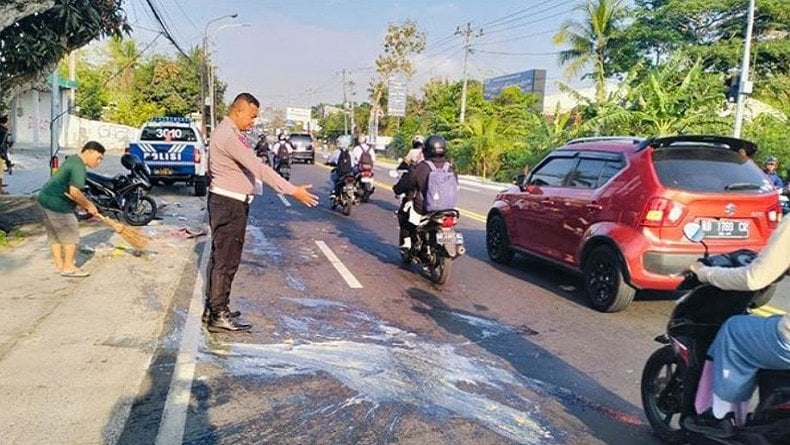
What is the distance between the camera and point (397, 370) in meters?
5.14

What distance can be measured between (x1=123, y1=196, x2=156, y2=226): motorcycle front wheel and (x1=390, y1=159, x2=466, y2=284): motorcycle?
19.6ft

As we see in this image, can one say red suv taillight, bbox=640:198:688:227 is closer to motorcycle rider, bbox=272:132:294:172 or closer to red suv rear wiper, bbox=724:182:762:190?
red suv rear wiper, bbox=724:182:762:190

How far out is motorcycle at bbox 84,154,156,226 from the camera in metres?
12.4

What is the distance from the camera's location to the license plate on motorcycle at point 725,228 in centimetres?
654

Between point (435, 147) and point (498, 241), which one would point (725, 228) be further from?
point (498, 241)

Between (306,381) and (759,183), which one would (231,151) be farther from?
(759,183)

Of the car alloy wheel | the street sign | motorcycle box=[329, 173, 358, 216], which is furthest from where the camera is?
the street sign

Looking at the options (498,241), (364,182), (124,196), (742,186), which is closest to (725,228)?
(742,186)

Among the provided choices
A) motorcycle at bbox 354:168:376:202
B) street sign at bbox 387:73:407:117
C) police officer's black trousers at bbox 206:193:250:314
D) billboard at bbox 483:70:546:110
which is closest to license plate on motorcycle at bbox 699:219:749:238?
police officer's black trousers at bbox 206:193:250:314

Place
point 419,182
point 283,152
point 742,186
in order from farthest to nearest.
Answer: point 283,152 < point 419,182 < point 742,186

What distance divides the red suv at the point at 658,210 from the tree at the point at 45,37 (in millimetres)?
7667

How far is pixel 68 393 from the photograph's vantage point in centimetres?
447

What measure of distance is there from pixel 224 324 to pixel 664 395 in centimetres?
363

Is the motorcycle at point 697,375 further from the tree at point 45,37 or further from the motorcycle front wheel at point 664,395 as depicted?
the tree at point 45,37
